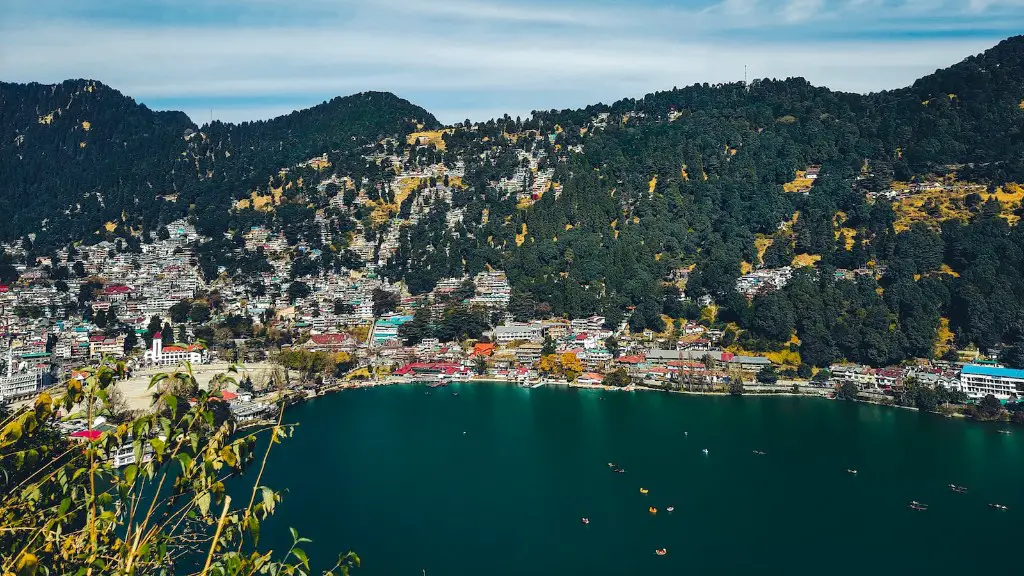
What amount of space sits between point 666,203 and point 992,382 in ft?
60.5

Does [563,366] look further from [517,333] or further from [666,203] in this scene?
[666,203]

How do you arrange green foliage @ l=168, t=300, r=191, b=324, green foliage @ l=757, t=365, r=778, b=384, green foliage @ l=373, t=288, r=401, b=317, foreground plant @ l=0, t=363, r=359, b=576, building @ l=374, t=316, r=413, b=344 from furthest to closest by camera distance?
green foliage @ l=373, t=288, r=401, b=317 < green foliage @ l=168, t=300, r=191, b=324 < building @ l=374, t=316, r=413, b=344 < green foliage @ l=757, t=365, r=778, b=384 < foreground plant @ l=0, t=363, r=359, b=576

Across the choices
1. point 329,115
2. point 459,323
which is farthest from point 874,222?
point 329,115

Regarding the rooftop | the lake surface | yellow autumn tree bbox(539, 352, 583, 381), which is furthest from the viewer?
yellow autumn tree bbox(539, 352, 583, 381)

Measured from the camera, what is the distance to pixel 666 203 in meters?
38.3


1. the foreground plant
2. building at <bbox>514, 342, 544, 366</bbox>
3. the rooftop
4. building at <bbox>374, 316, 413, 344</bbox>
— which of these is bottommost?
building at <bbox>514, 342, 544, 366</bbox>

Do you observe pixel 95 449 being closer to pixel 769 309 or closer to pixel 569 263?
pixel 769 309

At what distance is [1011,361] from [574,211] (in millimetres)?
20254

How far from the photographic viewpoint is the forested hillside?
28.2m

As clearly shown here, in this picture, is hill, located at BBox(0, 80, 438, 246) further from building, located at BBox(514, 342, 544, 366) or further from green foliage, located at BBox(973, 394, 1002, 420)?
green foliage, located at BBox(973, 394, 1002, 420)

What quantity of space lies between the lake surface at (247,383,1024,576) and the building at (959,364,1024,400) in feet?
6.15

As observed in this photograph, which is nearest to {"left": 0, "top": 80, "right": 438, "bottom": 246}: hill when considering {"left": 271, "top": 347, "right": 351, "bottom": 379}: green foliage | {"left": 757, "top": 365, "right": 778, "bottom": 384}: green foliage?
{"left": 271, "top": 347, "right": 351, "bottom": 379}: green foliage

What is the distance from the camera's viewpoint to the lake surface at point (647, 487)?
1295cm

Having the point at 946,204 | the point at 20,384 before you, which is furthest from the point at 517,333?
the point at 946,204
